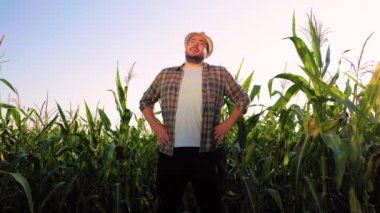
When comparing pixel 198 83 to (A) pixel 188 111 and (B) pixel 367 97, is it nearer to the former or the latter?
(A) pixel 188 111

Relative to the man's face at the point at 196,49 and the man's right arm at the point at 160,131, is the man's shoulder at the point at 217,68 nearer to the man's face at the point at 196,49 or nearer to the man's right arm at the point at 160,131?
the man's face at the point at 196,49

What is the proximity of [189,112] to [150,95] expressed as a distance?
40cm

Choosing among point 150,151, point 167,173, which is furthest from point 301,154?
point 150,151

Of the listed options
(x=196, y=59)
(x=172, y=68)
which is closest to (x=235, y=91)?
(x=196, y=59)

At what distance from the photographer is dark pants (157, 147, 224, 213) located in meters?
2.70

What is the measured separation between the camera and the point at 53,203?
3.53m

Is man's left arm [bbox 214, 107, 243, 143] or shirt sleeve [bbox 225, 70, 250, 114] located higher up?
shirt sleeve [bbox 225, 70, 250, 114]

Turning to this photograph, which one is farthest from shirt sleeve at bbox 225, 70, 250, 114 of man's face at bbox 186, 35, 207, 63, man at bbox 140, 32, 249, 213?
man's face at bbox 186, 35, 207, 63

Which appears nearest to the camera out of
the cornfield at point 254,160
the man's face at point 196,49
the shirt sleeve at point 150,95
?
the cornfield at point 254,160

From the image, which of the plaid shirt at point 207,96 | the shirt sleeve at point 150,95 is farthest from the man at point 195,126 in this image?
the shirt sleeve at point 150,95

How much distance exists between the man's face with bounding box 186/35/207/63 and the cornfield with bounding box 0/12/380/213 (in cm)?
48

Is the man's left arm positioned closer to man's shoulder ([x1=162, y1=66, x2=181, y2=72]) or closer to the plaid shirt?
the plaid shirt

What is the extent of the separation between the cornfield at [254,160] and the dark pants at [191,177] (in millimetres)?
297

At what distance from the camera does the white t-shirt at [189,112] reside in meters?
2.72
